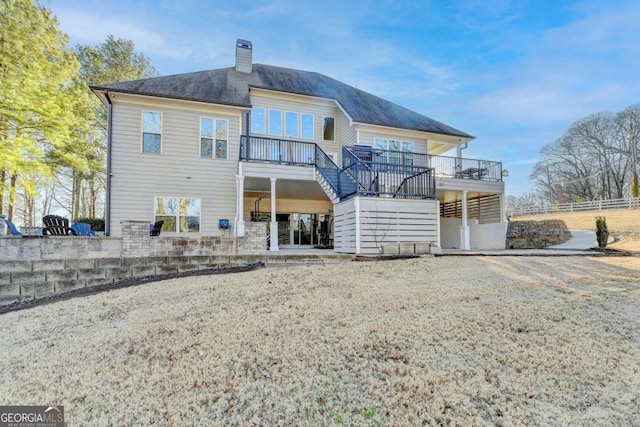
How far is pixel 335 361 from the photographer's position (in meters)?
2.70

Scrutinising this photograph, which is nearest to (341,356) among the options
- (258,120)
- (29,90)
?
(258,120)

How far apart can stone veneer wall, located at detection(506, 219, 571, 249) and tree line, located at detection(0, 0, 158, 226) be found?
19753mm

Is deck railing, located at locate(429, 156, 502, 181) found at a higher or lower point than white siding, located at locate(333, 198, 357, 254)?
higher

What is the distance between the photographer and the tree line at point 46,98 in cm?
1095

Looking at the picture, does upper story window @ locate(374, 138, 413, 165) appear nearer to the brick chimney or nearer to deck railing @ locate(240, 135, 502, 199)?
deck railing @ locate(240, 135, 502, 199)

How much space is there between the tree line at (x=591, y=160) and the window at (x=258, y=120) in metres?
34.9

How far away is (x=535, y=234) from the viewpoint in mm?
14828

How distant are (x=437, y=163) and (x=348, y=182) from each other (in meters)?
5.55

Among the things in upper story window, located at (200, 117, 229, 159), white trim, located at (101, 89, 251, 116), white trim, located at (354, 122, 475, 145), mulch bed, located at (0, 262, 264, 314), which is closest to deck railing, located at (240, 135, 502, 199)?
upper story window, located at (200, 117, 229, 159)

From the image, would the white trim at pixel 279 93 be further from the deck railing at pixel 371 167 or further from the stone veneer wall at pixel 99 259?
the stone veneer wall at pixel 99 259

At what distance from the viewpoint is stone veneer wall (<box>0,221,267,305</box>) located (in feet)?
20.8

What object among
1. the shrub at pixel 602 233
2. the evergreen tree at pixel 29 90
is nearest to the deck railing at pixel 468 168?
the shrub at pixel 602 233

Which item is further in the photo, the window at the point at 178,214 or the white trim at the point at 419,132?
the white trim at the point at 419,132

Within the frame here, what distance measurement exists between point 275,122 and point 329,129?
245 cm
